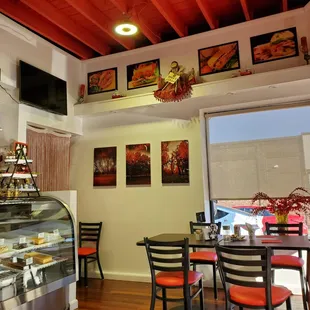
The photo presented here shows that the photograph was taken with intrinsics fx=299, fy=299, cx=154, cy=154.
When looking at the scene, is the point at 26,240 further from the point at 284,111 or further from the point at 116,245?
the point at 284,111

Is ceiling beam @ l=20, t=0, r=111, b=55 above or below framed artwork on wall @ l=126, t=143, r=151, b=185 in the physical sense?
above

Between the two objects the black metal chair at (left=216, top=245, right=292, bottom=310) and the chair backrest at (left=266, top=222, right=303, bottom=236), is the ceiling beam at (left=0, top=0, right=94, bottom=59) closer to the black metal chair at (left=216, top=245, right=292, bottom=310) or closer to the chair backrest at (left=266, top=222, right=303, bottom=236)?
the black metal chair at (left=216, top=245, right=292, bottom=310)

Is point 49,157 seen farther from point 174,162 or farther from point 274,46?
point 274,46

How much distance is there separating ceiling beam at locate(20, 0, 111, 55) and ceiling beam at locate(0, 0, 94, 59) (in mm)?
314

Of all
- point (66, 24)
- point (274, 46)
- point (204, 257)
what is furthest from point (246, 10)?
point (204, 257)

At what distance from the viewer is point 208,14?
13.1 feet

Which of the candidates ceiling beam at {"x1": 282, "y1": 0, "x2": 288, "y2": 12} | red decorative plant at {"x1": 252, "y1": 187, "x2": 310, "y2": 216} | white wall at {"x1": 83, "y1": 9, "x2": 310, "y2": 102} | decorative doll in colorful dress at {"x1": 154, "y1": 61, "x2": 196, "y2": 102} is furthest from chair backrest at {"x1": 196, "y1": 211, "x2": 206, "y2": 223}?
ceiling beam at {"x1": 282, "y1": 0, "x2": 288, "y2": 12}

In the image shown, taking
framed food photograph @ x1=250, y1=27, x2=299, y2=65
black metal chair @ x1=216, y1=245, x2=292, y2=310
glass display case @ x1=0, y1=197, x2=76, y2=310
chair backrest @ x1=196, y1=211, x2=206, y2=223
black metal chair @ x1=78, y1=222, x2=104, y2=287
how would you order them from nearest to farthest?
black metal chair @ x1=216, y1=245, x2=292, y2=310
glass display case @ x1=0, y1=197, x2=76, y2=310
framed food photograph @ x1=250, y1=27, x2=299, y2=65
chair backrest @ x1=196, y1=211, x2=206, y2=223
black metal chair @ x1=78, y1=222, x2=104, y2=287

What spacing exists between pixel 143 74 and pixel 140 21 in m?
0.87

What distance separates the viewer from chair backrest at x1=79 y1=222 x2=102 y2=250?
5.07 m

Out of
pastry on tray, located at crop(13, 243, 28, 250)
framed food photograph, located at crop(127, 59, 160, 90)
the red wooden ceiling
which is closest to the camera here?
pastry on tray, located at crop(13, 243, 28, 250)

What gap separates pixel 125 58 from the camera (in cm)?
501

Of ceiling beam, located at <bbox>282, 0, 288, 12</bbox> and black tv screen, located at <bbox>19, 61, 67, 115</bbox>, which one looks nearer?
ceiling beam, located at <bbox>282, 0, 288, 12</bbox>

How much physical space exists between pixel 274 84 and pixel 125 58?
2.45 meters
